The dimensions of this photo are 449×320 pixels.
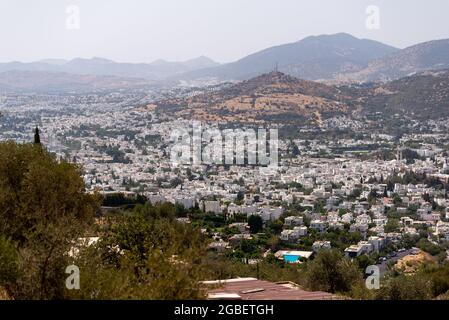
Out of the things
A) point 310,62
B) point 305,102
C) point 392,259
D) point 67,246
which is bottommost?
point 392,259

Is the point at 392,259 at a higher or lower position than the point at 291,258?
lower

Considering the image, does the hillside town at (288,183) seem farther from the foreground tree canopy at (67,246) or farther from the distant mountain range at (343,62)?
the distant mountain range at (343,62)

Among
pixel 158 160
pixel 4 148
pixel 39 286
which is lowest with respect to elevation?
pixel 158 160

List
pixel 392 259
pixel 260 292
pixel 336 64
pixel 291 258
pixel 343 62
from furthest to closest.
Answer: pixel 343 62, pixel 336 64, pixel 392 259, pixel 291 258, pixel 260 292

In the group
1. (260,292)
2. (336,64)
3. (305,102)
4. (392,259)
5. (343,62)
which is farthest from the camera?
(343,62)

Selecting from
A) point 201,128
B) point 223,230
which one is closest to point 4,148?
point 223,230

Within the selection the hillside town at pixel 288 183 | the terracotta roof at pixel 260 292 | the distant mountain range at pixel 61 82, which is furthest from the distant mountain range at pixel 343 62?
the terracotta roof at pixel 260 292

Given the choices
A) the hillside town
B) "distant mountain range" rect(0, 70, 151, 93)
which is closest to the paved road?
the hillside town

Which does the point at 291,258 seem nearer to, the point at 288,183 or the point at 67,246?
the point at 67,246

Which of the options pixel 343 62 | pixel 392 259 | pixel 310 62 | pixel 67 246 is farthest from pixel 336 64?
pixel 67 246

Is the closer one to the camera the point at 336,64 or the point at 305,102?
the point at 305,102
